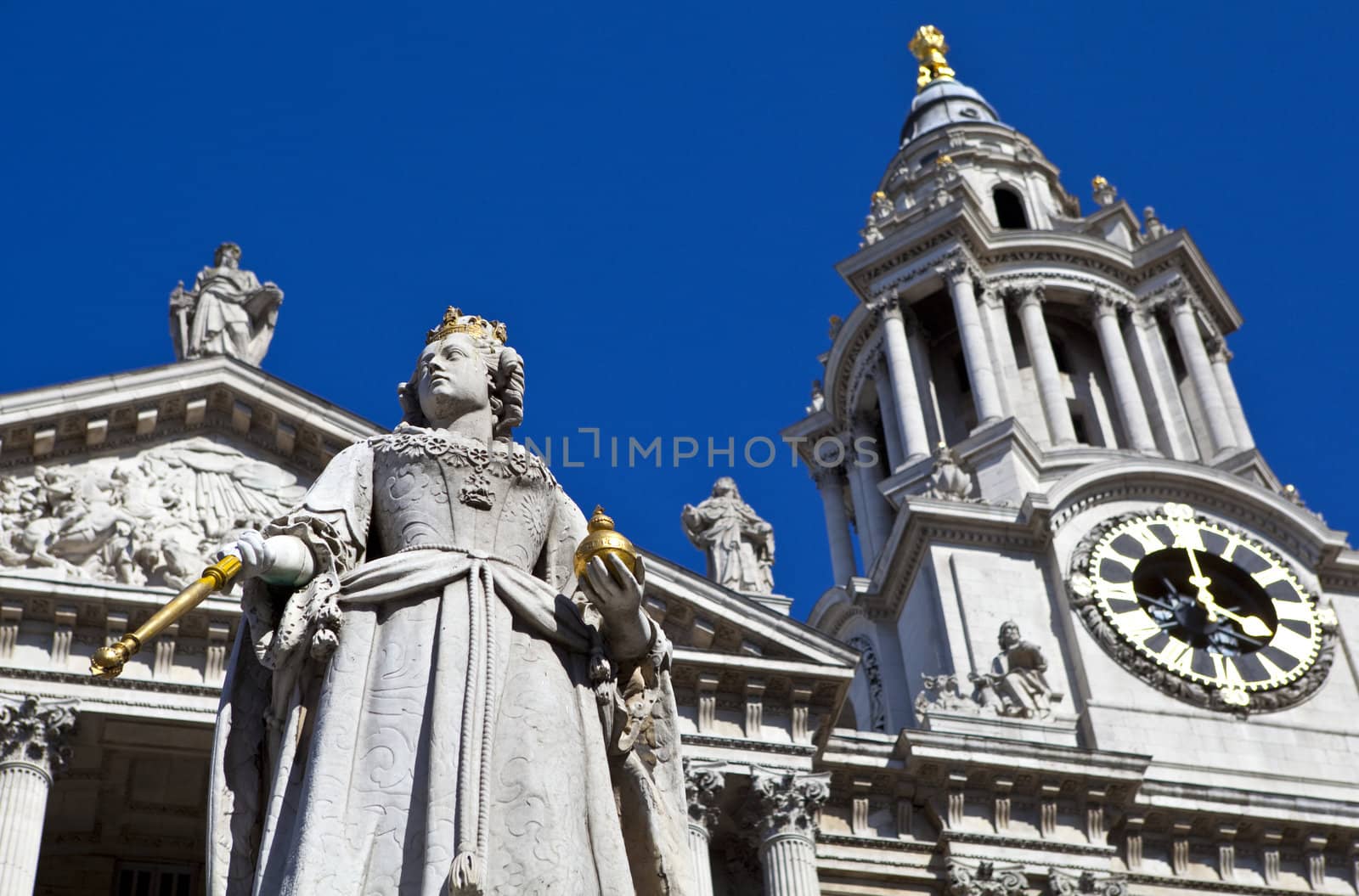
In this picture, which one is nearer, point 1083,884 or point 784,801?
point 784,801

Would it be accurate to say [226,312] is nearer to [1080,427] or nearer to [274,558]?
[1080,427]

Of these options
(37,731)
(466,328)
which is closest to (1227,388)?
(37,731)

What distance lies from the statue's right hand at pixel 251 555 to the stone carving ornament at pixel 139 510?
1762 centimetres

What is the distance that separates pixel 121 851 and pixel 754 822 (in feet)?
24.5

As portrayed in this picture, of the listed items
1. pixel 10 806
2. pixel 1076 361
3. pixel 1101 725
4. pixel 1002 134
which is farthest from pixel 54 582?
pixel 1002 134

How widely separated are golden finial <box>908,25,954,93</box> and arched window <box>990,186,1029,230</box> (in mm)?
6911

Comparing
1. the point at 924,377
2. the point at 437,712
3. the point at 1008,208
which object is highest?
the point at 1008,208

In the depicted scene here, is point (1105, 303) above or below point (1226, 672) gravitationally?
above

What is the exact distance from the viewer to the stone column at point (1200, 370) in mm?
40875

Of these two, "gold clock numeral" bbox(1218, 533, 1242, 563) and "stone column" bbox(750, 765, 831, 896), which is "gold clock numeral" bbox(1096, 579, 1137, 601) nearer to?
"gold clock numeral" bbox(1218, 533, 1242, 563)

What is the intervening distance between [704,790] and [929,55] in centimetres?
3518

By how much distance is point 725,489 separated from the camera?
2922 cm

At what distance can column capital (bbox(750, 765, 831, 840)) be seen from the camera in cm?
2519

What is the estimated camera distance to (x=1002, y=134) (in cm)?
5066
